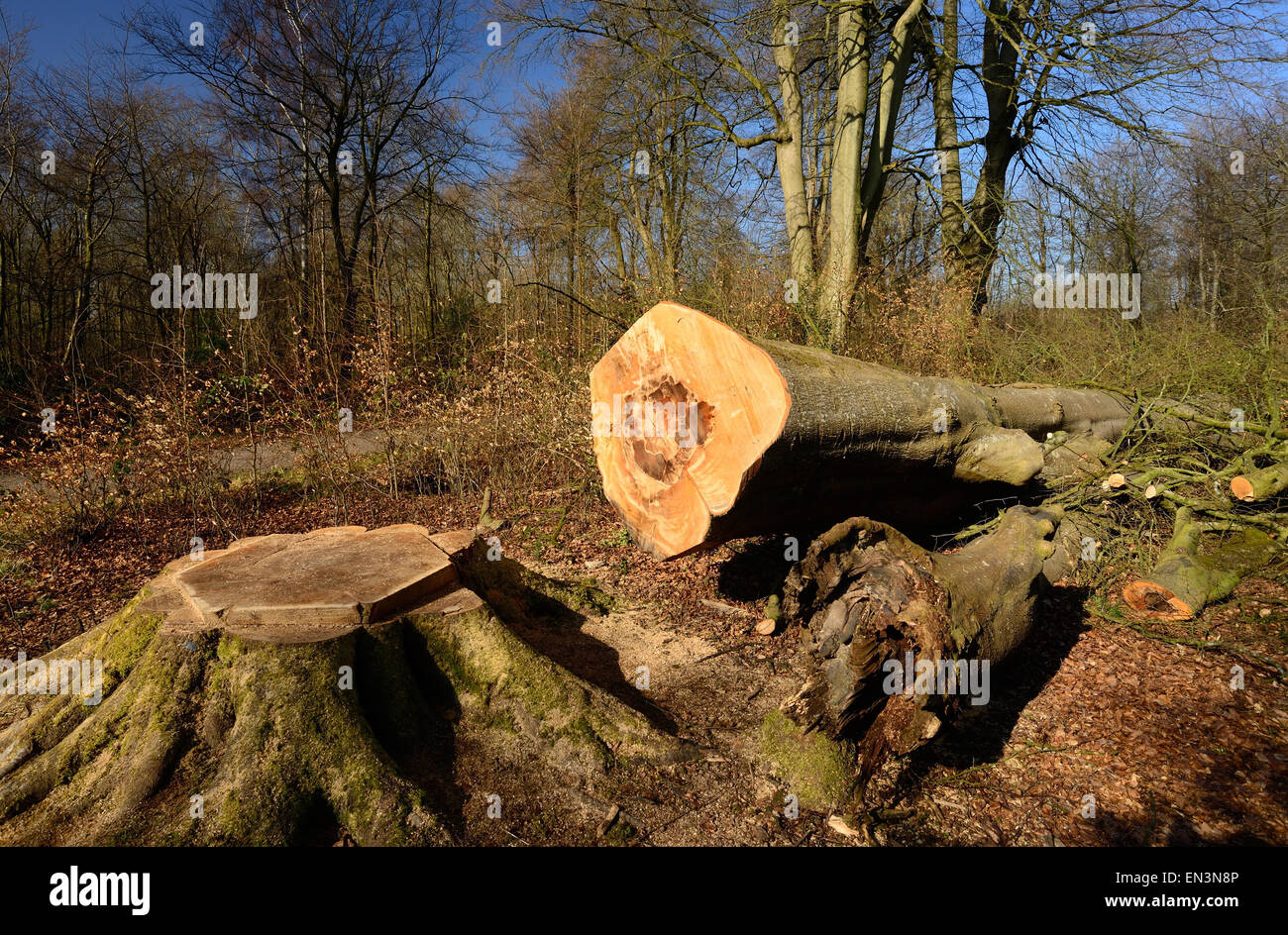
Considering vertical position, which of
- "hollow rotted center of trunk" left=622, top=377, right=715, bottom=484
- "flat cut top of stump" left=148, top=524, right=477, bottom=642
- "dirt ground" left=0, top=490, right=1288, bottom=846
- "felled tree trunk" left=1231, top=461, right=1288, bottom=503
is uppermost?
"hollow rotted center of trunk" left=622, top=377, right=715, bottom=484

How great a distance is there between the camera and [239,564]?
303 centimetres

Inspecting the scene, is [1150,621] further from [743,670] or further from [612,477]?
[612,477]

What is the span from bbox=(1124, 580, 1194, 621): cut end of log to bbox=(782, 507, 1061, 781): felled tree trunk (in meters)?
1.39

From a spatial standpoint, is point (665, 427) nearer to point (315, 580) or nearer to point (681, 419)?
point (681, 419)

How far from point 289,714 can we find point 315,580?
0.64m

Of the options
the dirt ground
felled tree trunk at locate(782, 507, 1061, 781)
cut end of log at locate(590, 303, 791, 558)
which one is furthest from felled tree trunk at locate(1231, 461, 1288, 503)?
cut end of log at locate(590, 303, 791, 558)

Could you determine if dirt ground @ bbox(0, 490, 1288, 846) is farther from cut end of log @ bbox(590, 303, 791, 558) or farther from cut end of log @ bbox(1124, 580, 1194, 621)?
cut end of log @ bbox(590, 303, 791, 558)

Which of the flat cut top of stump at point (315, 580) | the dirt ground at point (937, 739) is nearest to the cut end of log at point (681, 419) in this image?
the dirt ground at point (937, 739)

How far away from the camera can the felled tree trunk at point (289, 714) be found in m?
2.18

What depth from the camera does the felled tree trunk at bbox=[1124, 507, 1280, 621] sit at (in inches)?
149

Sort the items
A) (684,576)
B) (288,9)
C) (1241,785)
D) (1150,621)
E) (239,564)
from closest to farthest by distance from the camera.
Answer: (1241,785) → (239,564) → (1150,621) → (684,576) → (288,9)
